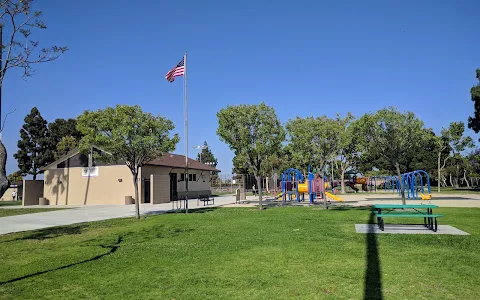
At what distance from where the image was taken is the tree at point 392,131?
20.6 metres

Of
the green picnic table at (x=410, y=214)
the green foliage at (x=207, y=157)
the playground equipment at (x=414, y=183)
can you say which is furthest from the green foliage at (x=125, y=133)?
the green foliage at (x=207, y=157)

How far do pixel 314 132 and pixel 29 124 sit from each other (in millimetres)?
51667

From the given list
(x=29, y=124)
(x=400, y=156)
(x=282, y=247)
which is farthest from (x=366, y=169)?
(x=282, y=247)

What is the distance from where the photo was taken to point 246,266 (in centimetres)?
680

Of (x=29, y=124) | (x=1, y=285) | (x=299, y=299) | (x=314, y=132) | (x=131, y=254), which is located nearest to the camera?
Result: (x=299, y=299)

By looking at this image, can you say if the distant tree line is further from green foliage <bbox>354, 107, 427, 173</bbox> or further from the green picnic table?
the green picnic table

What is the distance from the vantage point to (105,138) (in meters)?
16.3

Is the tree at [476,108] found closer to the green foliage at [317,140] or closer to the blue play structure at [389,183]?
the blue play structure at [389,183]

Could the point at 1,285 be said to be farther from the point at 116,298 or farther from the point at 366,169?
the point at 366,169

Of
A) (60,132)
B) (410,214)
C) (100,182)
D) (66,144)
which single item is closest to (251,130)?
(410,214)

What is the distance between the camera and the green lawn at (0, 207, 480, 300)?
5316mm

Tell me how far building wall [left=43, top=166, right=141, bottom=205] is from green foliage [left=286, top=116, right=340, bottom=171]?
16844 mm

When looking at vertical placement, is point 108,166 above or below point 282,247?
above

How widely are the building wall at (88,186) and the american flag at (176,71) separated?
11.6 meters
